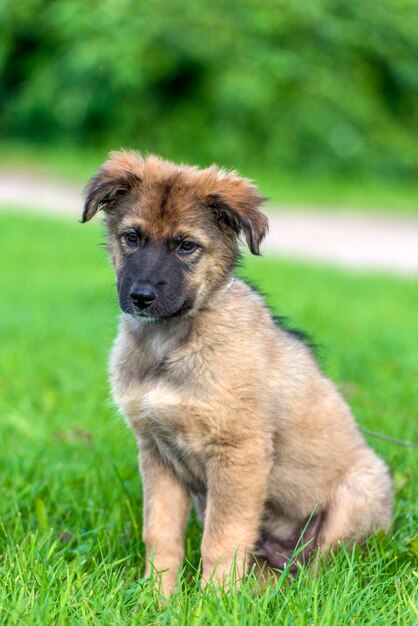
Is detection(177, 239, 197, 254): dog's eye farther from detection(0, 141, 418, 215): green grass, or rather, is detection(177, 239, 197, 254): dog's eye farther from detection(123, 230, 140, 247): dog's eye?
detection(0, 141, 418, 215): green grass

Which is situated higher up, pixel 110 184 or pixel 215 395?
pixel 110 184

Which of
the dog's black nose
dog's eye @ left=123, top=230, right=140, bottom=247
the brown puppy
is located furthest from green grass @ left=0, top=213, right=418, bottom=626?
the dog's black nose

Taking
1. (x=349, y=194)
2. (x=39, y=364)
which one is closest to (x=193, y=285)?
(x=39, y=364)

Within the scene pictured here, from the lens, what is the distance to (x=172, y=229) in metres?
3.62

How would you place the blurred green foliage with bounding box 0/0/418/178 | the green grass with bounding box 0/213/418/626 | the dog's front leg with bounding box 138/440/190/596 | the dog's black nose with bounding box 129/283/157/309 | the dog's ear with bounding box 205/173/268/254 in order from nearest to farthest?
the green grass with bounding box 0/213/418/626 < the dog's black nose with bounding box 129/283/157/309 < the dog's ear with bounding box 205/173/268/254 < the dog's front leg with bounding box 138/440/190/596 < the blurred green foliage with bounding box 0/0/418/178

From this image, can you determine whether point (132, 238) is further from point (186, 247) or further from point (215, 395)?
point (215, 395)

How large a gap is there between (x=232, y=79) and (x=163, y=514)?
16.2 m

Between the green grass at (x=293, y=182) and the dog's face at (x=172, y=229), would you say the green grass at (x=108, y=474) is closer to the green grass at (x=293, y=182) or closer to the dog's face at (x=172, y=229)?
the dog's face at (x=172, y=229)

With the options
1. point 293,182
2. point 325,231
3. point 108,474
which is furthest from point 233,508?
point 293,182

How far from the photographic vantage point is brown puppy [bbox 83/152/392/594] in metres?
3.56

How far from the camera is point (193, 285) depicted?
12.1 ft

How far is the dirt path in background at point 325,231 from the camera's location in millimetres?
13930

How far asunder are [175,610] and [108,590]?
31cm

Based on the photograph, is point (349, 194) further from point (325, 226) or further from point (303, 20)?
point (303, 20)
